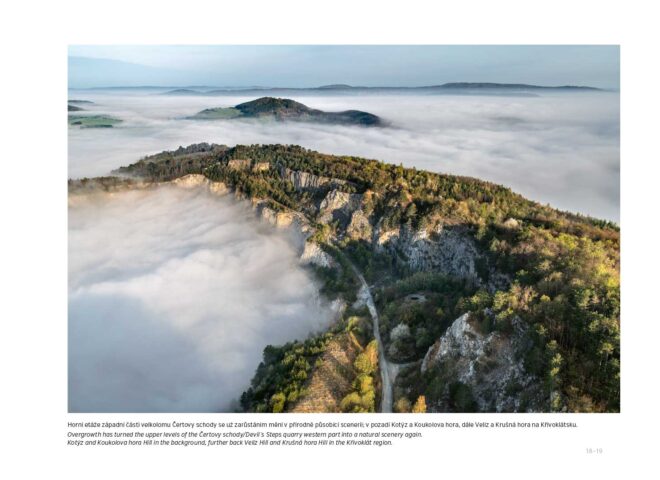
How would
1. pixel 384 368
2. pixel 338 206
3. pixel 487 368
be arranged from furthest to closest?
1. pixel 338 206
2. pixel 384 368
3. pixel 487 368

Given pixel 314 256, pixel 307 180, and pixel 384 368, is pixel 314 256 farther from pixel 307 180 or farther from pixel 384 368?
pixel 384 368

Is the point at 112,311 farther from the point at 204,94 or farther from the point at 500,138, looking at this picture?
the point at 500,138

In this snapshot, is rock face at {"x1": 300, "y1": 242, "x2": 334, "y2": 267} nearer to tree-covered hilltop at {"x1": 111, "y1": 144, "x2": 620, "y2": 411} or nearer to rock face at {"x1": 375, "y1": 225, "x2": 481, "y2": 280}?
tree-covered hilltop at {"x1": 111, "y1": 144, "x2": 620, "y2": 411}

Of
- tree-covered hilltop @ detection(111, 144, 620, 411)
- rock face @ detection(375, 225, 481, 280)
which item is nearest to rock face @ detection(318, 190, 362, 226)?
tree-covered hilltop @ detection(111, 144, 620, 411)

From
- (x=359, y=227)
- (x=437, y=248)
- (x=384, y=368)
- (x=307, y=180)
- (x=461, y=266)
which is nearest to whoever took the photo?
(x=384, y=368)

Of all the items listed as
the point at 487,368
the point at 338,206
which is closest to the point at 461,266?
the point at 487,368
